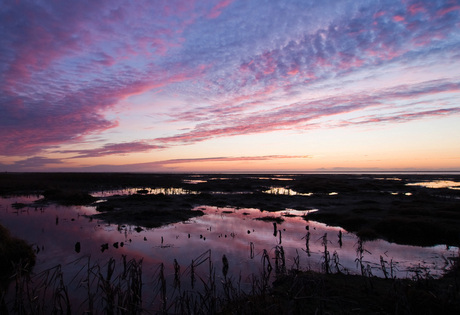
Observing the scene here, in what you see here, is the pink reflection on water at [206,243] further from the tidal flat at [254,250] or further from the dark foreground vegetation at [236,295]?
the dark foreground vegetation at [236,295]

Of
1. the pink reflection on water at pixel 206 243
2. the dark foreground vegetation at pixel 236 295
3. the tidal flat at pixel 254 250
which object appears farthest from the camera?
the pink reflection on water at pixel 206 243

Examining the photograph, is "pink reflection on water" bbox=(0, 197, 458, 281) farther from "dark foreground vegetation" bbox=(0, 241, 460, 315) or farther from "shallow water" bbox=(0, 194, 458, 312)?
"dark foreground vegetation" bbox=(0, 241, 460, 315)

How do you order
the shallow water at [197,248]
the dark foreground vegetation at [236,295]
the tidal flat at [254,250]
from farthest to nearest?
the shallow water at [197,248] < the tidal flat at [254,250] < the dark foreground vegetation at [236,295]

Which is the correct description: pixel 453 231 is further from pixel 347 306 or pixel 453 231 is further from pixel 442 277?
pixel 347 306

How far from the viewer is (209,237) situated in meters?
20.1

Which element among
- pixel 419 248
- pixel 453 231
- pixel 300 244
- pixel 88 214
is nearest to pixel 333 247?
pixel 300 244

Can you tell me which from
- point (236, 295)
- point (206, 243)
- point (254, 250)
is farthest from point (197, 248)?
point (236, 295)

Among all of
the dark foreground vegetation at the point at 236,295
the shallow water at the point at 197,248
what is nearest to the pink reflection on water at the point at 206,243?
the shallow water at the point at 197,248

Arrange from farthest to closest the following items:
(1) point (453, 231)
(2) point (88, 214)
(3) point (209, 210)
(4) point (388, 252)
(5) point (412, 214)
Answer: (3) point (209, 210) → (2) point (88, 214) → (5) point (412, 214) → (1) point (453, 231) → (4) point (388, 252)

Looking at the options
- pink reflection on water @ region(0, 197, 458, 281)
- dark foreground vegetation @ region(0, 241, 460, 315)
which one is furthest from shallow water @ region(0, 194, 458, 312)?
dark foreground vegetation @ region(0, 241, 460, 315)

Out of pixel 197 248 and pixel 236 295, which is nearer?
pixel 236 295

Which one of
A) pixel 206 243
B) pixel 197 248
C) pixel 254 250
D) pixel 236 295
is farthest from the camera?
pixel 206 243

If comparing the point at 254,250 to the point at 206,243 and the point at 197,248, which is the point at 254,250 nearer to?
the point at 206,243

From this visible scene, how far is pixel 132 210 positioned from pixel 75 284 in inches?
771
